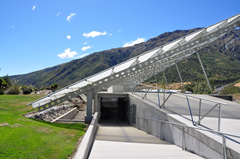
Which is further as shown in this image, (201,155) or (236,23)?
(236,23)

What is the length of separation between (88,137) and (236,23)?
42.7ft

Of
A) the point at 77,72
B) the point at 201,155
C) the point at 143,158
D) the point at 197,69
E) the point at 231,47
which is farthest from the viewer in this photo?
the point at 77,72

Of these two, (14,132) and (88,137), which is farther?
(14,132)

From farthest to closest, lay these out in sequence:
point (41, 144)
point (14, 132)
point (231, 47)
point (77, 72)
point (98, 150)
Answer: point (77, 72), point (231, 47), point (14, 132), point (41, 144), point (98, 150)

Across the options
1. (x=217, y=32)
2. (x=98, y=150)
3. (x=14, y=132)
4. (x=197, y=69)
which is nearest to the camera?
(x=98, y=150)

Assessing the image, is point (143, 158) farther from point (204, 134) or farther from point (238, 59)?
point (238, 59)

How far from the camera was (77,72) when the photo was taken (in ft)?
393

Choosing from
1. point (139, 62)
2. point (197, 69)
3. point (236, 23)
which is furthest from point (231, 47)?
point (139, 62)

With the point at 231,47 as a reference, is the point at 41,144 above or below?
below

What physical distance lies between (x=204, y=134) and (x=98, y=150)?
2.98 m

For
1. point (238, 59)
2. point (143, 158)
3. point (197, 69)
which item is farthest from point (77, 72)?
point (143, 158)

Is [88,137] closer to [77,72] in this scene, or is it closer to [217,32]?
[217,32]

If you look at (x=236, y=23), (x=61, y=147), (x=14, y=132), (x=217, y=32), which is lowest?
(x=61, y=147)

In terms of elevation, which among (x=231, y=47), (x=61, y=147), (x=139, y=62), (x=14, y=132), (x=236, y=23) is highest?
(x=231, y=47)
